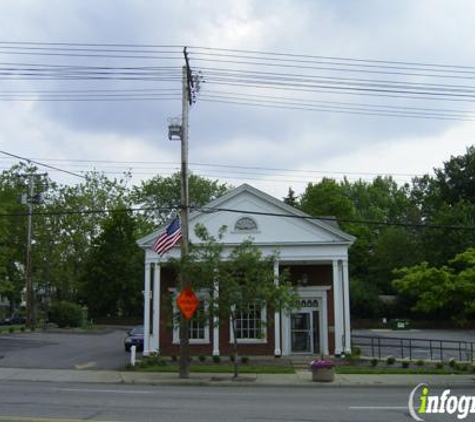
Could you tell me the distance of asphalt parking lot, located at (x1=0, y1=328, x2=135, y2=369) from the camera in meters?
25.8

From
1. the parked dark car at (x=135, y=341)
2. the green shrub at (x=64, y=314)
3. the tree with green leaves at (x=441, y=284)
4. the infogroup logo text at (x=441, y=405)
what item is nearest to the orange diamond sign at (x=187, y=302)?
the infogroup logo text at (x=441, y=405)

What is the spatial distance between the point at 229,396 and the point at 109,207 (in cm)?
5379

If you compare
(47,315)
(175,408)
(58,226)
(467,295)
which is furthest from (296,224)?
(58,226)

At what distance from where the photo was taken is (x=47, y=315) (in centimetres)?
5659

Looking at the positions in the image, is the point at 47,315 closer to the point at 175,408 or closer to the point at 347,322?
the point at 347,322

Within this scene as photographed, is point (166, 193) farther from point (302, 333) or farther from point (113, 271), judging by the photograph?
point (302, 333)

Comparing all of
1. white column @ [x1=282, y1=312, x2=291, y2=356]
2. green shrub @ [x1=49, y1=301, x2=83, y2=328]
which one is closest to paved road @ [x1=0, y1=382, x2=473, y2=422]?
white column @ [x1=282, y1=312, x2=291, y2=356]

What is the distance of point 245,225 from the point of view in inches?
1155

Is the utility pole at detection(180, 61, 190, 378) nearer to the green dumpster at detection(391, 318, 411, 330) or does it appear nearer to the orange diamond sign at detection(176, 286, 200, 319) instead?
the orange diamond sign at detection(176, 286, 200, 319)

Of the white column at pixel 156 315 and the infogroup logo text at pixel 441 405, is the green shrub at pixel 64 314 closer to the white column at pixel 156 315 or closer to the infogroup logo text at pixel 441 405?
the white column at pixel 156 315

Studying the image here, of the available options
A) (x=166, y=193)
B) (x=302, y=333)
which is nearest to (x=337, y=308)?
(x=302, y=333)

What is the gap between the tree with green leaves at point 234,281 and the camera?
69.1 feet

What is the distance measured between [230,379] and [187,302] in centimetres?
289

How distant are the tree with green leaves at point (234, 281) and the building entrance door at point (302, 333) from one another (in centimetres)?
811
